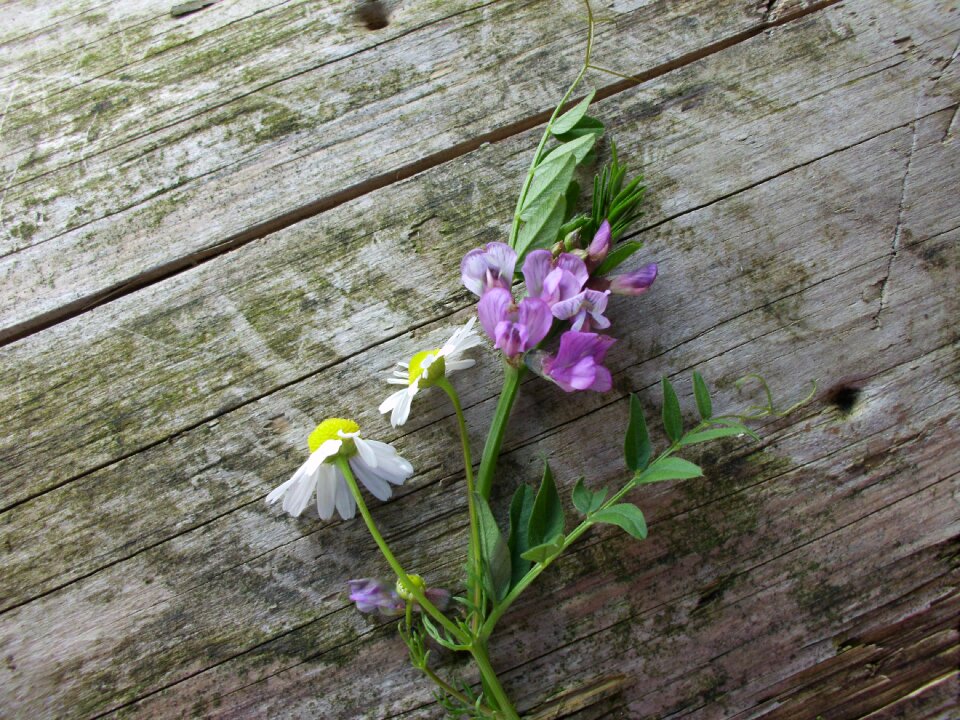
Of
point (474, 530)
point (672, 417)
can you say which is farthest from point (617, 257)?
point (474, 530)

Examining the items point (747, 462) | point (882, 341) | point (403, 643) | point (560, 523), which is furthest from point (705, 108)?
point (403, 643)

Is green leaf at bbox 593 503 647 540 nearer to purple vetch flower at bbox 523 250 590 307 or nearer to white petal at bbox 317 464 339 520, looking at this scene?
purple vetch flower at bbox 523 250 590 307

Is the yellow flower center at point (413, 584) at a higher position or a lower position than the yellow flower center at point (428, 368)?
lower

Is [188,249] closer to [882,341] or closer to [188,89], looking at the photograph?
[188,89]

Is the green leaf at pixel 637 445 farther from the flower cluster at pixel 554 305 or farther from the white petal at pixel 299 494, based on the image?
the white petal at pixel 299 494

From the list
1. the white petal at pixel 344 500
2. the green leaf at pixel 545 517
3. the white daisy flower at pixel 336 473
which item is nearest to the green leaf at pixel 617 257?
the green leaf at pixel 545 517

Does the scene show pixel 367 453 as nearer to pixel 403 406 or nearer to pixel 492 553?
pixel 403 406
